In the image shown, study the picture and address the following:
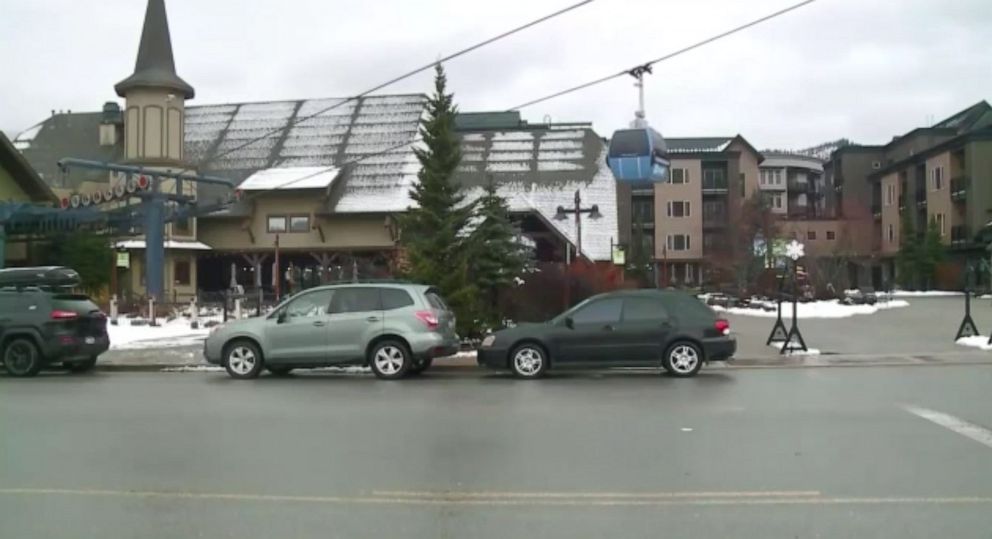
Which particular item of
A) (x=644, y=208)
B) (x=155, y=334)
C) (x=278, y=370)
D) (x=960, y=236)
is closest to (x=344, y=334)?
(x=278, y=370)

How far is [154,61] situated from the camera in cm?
4606

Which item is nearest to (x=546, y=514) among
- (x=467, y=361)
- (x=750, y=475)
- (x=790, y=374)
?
(x=750, y=475)

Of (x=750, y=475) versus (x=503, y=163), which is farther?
(x=503, y=163)

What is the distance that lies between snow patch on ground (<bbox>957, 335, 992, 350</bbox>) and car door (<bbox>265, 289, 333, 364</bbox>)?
14.3 m

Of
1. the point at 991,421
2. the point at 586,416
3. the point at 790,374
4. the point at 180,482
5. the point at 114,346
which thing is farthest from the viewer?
the point at 114,346

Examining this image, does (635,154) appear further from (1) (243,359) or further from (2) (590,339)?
(1) (243,359)

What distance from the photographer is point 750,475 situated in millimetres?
8375

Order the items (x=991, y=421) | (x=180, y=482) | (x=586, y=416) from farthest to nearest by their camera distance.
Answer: (x=586, y=416) < (x=991, y=421) < (x=180, y=482)

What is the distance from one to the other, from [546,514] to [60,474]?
4446 mm

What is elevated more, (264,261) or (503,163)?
(503,163)

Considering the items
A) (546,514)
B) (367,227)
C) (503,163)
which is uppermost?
(503,163)

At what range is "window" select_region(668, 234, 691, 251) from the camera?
76.7m

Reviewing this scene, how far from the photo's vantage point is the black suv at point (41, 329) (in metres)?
18.3

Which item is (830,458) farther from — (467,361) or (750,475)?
(467,361)
